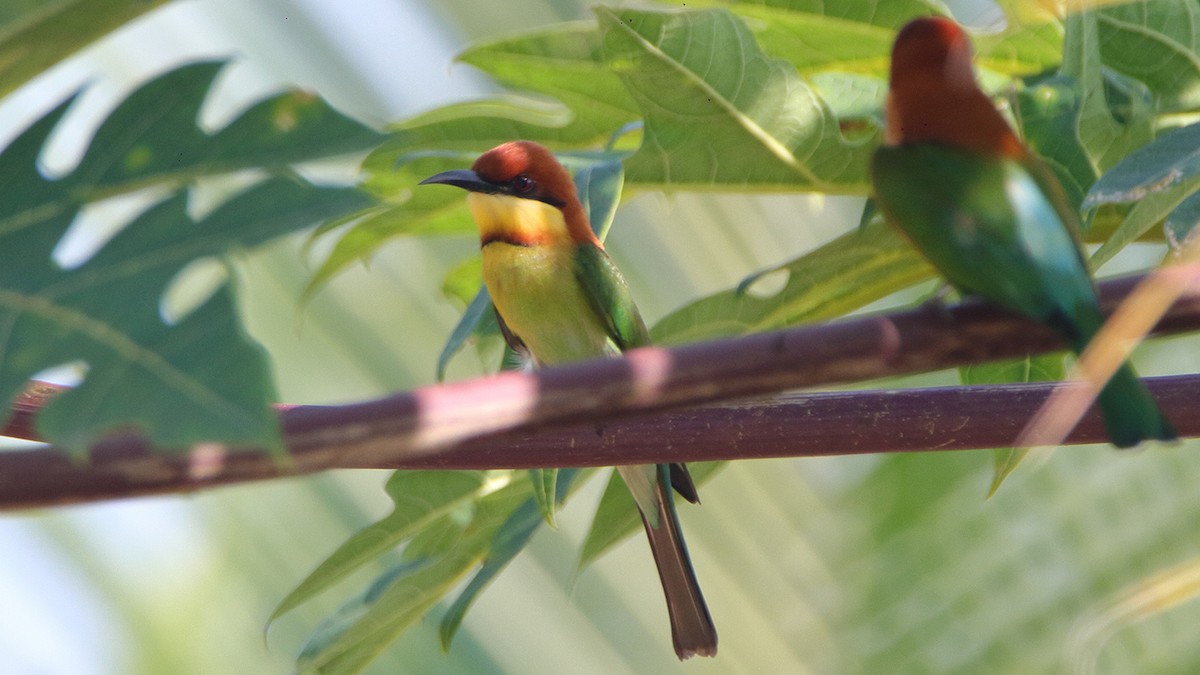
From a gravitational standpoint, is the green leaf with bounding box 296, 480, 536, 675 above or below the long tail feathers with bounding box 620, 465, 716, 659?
above

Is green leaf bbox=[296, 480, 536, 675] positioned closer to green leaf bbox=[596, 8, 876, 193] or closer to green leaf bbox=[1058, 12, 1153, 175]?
green leaf bbox=[596, 8, 876, 193]

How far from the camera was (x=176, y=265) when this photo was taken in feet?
2.31

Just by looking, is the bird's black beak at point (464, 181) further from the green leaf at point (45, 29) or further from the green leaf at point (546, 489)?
the green leaf at point (45, 29)

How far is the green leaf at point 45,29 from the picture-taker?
35.4 inches

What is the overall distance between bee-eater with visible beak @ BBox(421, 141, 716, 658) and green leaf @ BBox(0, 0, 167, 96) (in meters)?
0.68

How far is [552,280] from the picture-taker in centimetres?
173

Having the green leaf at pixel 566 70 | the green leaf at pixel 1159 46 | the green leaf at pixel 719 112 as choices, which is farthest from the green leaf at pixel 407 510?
the green leaf at pixel 1159 46

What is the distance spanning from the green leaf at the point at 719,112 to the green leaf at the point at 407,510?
38 cm

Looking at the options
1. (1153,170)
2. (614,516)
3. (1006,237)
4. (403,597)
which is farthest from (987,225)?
(403,597)

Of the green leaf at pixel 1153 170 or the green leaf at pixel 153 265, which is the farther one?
the green leaf at pixel 1153 170

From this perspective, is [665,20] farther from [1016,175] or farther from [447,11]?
[447,11]

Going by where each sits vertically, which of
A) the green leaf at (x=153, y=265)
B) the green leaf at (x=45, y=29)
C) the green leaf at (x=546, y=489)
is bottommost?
the green leaf at (x=546, y=489)

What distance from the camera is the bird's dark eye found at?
5.76 ft

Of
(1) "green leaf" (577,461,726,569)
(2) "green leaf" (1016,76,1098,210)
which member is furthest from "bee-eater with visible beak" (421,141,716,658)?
(2) "green leaf" (1016,76,1098,210)
